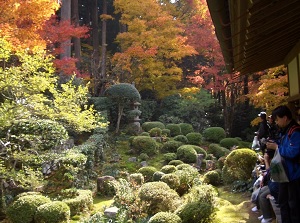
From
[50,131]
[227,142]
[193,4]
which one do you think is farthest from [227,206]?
[193,4]

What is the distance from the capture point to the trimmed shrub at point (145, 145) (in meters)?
13.2

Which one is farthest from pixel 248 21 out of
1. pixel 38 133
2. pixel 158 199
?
pixel 38 133

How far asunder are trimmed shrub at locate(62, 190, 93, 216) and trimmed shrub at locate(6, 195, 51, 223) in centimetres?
79

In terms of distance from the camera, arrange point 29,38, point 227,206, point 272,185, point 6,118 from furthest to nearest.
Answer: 1. point 29,38
2. point 227,206
3. point 6,118
4. point 272,185

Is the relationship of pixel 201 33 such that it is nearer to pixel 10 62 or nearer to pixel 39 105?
pixel 10 62

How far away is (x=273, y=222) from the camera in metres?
4.49

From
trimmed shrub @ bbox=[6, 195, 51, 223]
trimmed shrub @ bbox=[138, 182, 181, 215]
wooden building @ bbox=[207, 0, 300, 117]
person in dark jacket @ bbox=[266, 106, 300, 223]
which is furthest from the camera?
trimmed shrub @ bbox=[6, 195, 51, 223]

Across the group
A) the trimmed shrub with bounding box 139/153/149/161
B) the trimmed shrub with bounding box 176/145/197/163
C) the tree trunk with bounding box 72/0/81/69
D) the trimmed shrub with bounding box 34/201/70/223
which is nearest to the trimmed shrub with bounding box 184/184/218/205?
the trimmed shrub with bounding box 34/201/70/223

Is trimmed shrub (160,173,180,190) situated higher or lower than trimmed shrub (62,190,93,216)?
higher

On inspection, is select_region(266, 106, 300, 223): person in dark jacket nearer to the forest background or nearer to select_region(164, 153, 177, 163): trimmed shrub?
select_region(164, 153, 177, 163): trimmed shrub

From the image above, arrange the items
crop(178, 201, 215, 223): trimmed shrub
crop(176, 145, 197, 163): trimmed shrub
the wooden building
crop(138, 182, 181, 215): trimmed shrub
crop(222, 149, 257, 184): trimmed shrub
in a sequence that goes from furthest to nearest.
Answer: crop(176, 145, 197, 163): trimmed shrub, crop(222, 149, 257, 184): trimmed shrub, crop(138, 182, 181, 215): trimmed shrub, crop(178, 201, 215, 223): trimmed shrub, the wooden building

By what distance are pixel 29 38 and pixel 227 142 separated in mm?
9748

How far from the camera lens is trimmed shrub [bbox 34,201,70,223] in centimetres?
638

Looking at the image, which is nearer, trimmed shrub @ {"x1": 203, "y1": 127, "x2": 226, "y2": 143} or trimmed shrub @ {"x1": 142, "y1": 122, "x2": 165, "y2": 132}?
trimmed shrub @ {"x1": 203, "y1": 127, "x2": 226, "y2": 143}
